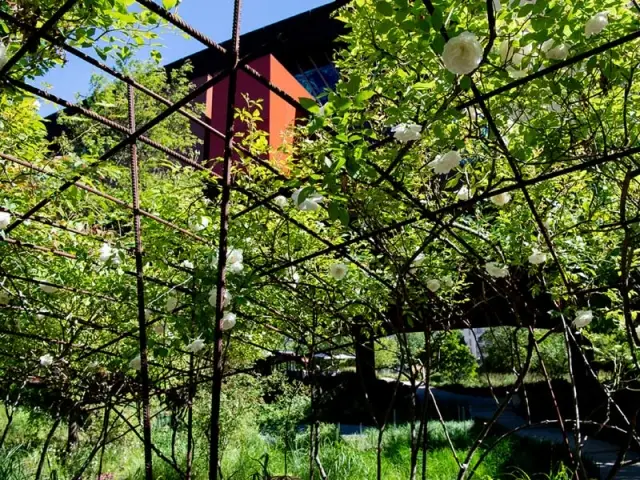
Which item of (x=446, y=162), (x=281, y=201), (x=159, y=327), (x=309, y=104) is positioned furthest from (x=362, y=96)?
(x=159, y=327)

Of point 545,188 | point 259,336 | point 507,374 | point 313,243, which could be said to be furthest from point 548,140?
point 507,374

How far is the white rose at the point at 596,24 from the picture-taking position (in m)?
1.22

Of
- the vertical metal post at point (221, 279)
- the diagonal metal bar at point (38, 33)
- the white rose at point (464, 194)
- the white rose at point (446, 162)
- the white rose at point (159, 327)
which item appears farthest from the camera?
the white rose at point (159, 327)

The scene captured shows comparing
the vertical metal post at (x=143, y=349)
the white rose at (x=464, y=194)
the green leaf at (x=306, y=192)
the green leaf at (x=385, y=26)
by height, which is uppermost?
the green leaf at (x=385, y=26)

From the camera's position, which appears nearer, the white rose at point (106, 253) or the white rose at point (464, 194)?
the white rose at point (464, 194)

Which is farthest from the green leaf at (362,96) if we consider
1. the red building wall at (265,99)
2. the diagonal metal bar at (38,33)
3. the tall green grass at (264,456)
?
the red building wall at (265,99)

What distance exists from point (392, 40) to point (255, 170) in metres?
1.06

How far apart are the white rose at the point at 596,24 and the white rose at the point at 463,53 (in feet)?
1.25

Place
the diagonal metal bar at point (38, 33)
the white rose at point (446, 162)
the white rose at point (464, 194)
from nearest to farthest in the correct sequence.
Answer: the diagonal metal bar at point (38, 33), the white rose at point (446, 162), the white rose at point (464, 194)

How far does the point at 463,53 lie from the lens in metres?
1.02

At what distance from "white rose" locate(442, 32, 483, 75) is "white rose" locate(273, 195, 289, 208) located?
3.57ft

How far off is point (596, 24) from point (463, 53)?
1.39 ft

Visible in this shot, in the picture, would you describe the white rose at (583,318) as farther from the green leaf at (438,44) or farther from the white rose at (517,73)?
the green leaf at (438,44)

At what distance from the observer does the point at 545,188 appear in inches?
81.1
